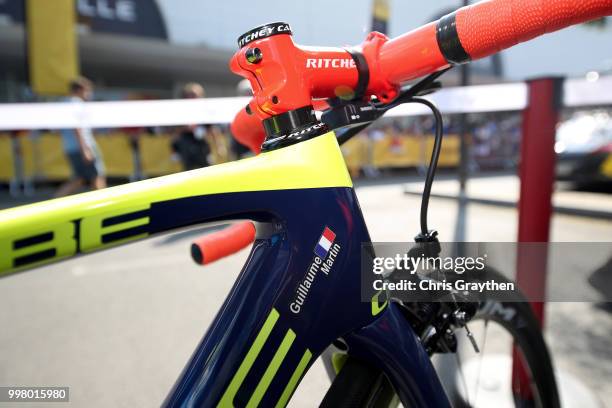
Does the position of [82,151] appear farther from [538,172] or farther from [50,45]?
[50,45]

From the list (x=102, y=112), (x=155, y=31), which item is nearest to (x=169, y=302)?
(x=102, y=112)

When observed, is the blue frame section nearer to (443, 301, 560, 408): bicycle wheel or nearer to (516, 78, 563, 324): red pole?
(443, 301, 560, 408): bicycle wheel

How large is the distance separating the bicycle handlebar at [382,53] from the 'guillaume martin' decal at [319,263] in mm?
188

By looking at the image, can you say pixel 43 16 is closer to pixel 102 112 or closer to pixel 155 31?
pixel 155 31

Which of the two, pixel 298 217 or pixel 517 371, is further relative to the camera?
pixel 517 371

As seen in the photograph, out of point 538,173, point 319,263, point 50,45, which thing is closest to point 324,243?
point 319,263

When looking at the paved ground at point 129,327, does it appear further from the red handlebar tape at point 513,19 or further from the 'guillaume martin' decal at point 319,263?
the red handlebar tape at point 513,19

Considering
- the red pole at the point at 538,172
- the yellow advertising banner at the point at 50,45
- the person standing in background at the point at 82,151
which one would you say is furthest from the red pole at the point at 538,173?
the yellow advertising banner at the point at 50,45

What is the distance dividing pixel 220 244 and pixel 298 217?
28cm

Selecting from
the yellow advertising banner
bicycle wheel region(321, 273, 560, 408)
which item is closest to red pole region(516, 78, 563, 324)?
bicycle wheel region(321, 273, 560, 408)

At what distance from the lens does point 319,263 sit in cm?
65

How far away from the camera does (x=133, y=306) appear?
2.58 metres

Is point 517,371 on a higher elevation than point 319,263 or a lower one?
lower

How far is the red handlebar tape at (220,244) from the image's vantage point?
0.85 metres
